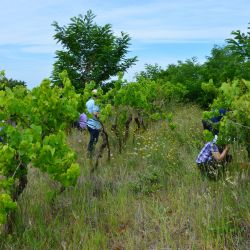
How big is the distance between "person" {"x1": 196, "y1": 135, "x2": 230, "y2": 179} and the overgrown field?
15 cm

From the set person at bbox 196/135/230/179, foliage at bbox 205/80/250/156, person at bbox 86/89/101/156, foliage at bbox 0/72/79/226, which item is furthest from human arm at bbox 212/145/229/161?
person at bbox 86/89/101/156

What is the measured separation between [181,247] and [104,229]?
111 centimetres

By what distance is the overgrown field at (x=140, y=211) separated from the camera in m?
4.80

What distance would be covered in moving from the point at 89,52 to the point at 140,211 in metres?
12.0

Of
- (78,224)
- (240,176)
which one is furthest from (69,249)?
(240,176)

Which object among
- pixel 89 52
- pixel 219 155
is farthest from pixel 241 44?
pixel 89 52

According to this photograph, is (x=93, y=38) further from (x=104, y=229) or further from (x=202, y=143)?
(x=104, y=229)

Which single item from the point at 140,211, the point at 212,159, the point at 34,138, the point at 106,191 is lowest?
the point at 140,211

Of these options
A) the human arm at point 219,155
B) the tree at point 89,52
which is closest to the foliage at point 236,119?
the human arm at point 219,155

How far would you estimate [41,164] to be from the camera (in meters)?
4.87

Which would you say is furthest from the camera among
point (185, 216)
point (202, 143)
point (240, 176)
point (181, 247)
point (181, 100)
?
point (181, 100)

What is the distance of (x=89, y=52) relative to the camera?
16.8 metres

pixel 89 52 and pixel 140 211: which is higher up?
pixel 89 52

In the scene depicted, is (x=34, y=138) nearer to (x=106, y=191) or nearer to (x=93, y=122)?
(x=106, y=191)
